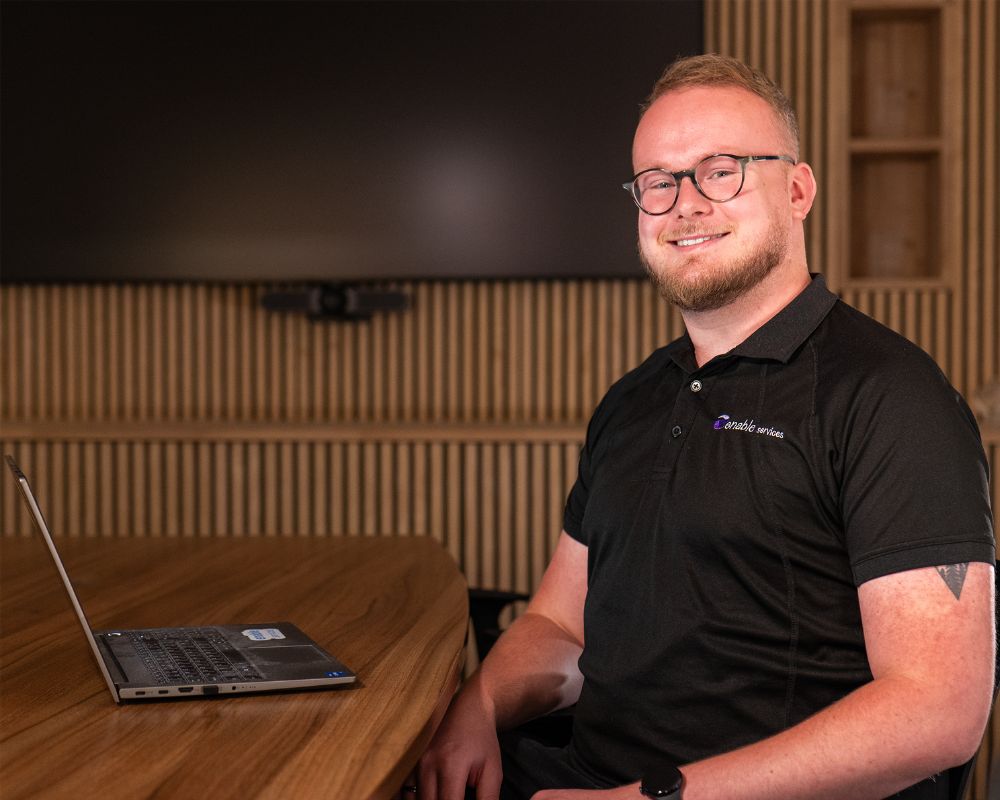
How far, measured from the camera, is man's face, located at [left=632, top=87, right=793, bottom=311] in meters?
1.82

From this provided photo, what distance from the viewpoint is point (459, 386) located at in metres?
4.43

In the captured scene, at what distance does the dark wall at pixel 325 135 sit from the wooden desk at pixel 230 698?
1831 millimetres

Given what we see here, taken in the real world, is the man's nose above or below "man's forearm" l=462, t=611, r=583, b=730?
above

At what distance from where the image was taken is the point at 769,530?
1.63 meters

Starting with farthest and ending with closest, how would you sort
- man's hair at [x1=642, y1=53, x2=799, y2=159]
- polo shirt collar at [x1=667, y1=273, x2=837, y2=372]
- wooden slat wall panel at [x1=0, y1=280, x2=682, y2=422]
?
wooden slat wall panel at [x1=0, y1=280, x2=682, y2=422] < man's hair at [x1=642, y1=53, x2=799, y2=159] < polo shirt collar at [x1=667, y1=273, x2=837, y2=372]

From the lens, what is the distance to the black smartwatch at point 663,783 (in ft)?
4.52

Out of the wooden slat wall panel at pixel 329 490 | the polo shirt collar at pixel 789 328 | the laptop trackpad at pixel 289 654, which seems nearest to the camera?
the laptop trackpad at pixel 289 654

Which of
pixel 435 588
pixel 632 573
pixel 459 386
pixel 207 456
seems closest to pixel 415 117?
pixel 459 386

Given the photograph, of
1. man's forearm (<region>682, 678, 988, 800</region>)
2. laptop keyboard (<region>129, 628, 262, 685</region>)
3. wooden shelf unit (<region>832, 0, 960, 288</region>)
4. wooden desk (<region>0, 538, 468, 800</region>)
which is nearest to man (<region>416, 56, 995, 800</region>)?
man's forearm (<region>682, 678, 988, 800</region>)

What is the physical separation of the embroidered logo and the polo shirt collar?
0.35 feet

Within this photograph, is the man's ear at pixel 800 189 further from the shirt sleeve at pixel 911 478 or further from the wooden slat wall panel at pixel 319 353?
the wooden slat wall panel at pixel 319 353

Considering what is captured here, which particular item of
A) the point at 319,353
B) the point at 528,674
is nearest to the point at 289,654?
the point at 528,674

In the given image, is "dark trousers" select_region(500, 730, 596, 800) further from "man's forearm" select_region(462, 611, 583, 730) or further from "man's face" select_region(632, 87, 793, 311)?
"man's face" select_region(632, 87, 793, 311)

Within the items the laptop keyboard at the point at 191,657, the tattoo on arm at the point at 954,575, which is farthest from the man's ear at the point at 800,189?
the laptop keyboard at the point at 191,657
